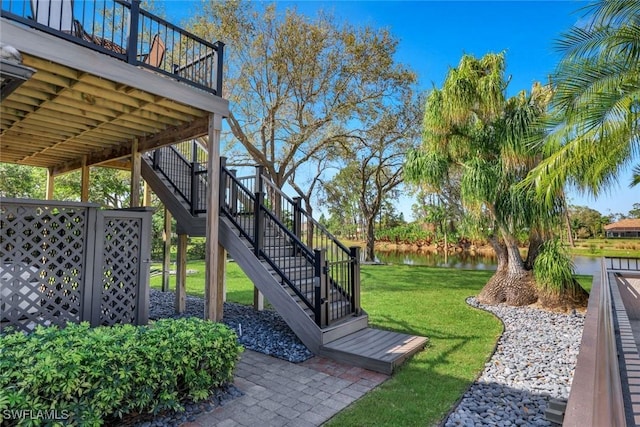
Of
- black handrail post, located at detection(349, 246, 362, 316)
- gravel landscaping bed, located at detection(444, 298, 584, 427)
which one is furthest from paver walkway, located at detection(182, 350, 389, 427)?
black handrail post, located at detection(349, 246, 362, 316)

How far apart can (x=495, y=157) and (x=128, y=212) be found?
731 cm

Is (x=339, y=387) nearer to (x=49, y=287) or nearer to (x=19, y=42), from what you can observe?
(x=49, y=287)

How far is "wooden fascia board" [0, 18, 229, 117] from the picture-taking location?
3131 mm

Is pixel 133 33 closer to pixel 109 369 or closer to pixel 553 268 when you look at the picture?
pixel 109 369

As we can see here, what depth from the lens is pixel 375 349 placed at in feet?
14.4

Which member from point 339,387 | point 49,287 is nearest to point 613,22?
point 339,387

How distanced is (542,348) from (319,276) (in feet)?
10.9

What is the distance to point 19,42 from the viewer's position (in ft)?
10.2

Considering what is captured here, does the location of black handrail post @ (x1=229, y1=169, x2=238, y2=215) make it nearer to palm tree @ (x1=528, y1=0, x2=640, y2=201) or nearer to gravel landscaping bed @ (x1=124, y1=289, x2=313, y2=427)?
gravel landscaping bed @ (x1=124, y1=289, x2=313, y2=427)

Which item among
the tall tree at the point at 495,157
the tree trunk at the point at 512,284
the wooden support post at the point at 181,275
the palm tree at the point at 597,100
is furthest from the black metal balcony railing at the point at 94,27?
the tree trunk at the point at 512,284

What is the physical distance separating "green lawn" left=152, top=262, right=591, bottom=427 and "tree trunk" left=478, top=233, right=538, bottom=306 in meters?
0.73

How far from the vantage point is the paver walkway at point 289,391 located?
9.66 ft

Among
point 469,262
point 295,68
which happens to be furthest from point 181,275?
point 469,262

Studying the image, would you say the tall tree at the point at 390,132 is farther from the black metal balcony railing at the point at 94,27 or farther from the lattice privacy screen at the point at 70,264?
the lattice privacy screen at the point at 70,264
